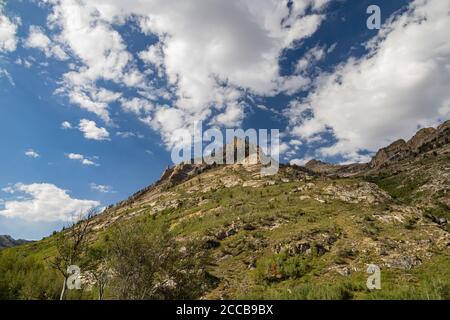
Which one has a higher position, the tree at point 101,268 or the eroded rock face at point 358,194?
the eroded rock face at point 358,194

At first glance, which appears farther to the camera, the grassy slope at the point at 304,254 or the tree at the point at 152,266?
the grassy slope at the point at 304,254

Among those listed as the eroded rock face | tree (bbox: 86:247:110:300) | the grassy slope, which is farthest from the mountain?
tree (bbox: 86:247:110:300)

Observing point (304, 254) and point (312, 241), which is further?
point (312, 241)

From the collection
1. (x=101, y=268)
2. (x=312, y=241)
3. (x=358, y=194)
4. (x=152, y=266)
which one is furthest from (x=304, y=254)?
(x=152, y=266)

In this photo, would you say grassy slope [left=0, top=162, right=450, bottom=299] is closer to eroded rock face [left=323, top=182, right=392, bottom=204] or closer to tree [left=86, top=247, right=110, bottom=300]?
eroded rock face [left=323, top=182, right=392, bottom=204]

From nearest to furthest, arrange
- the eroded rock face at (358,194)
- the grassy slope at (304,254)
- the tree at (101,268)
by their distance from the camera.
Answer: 1. the tree at (101,268)
2. the grassy slope at (304,254)
3. the eroded rock face at (358,194)

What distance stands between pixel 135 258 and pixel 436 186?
14426 centimetres

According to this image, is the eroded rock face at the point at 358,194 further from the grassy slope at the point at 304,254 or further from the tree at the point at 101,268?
the tree at the point at 101,268

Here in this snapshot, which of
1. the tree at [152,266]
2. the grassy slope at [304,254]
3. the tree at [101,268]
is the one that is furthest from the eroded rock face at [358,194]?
the tree at [152,266]

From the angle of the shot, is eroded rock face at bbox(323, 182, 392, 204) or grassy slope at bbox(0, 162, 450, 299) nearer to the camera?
grassy slope at bbox(0, 162, 450, 299)

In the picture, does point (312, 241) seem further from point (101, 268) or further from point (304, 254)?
point (101, 268)

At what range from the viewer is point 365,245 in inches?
2899
